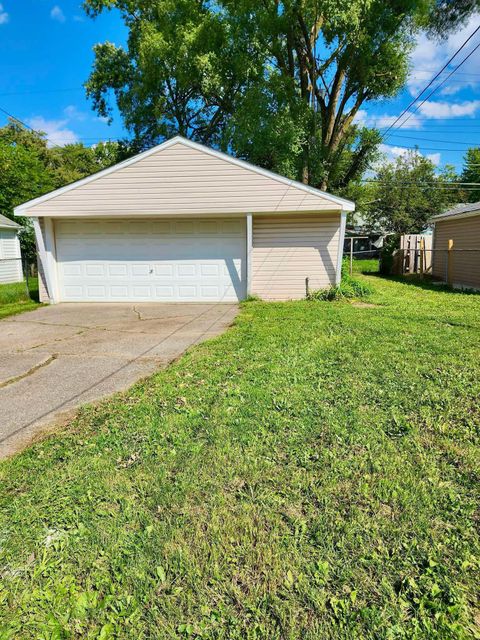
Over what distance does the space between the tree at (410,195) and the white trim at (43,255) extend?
1075 inches

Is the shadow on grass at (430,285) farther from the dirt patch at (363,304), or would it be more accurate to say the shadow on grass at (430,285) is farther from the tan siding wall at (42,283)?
the tan siding wall at (42,283)

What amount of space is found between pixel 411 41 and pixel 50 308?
15959 millimetres

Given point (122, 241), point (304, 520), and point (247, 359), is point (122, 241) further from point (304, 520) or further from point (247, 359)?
point (304, 520)

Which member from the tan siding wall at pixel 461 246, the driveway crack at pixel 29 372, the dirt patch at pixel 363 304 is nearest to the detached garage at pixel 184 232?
the dirt patch at pixel 363 304

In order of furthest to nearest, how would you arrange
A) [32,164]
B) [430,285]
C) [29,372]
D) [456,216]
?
1. [32,164]
2. [456,216]
3. [430,285]
4. [29,372]

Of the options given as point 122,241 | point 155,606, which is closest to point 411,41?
point 122,241

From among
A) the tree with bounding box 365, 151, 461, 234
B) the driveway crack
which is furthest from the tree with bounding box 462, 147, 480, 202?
the driveway crack

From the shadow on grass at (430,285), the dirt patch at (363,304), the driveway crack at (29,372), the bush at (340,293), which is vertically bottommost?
the driveway crack at (29,372)

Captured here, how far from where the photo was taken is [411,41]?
49.1ft

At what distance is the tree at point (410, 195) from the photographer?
3253 cm

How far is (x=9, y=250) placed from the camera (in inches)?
727

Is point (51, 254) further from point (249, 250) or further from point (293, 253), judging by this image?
point (293, 253)

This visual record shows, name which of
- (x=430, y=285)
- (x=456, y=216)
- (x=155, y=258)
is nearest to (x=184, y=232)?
(x=155, y=258)

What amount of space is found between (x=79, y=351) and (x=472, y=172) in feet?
131
